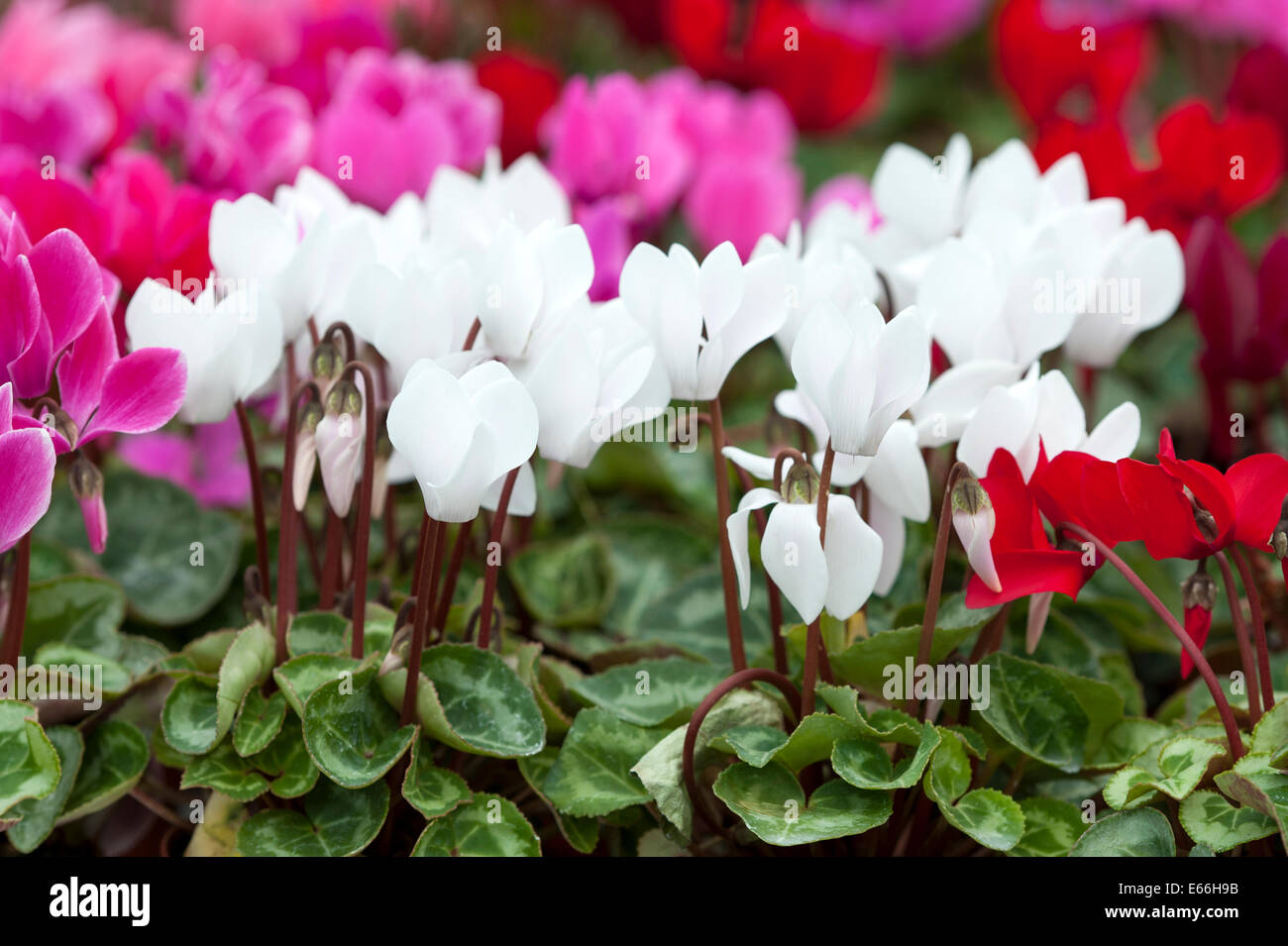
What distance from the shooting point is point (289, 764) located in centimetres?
91

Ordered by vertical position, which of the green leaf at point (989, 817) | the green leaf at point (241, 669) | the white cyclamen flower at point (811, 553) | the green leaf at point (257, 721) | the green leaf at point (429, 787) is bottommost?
the green leaf at point (429, 787)

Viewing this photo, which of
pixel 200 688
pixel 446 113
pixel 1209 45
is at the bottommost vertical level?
pixel 200 688

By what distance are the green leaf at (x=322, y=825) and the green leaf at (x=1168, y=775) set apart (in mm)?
490

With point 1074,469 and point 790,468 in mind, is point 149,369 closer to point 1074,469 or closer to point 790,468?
point 790,468

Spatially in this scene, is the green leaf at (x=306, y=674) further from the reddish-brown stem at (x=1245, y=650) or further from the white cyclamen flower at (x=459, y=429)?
the reddish-brown stem at (x=1245, y=650)

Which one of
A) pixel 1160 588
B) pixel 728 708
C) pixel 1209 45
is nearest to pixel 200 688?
pixel 728 708

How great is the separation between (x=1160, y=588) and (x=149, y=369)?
90 centimetres

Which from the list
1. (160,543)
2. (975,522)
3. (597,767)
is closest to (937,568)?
(975,522)

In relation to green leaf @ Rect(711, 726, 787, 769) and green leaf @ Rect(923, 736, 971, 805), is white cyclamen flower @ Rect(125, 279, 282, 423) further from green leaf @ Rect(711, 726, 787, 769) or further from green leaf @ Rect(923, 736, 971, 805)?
green leaf @ Rect(923, 736, 971, 805)

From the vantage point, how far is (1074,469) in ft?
2.76

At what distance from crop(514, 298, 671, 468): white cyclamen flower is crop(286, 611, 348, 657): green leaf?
23cm

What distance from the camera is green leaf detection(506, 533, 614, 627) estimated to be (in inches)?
47.2

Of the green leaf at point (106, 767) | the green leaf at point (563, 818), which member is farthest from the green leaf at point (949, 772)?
the green leaf at point (106, 767)

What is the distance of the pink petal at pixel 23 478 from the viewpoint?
77cm
